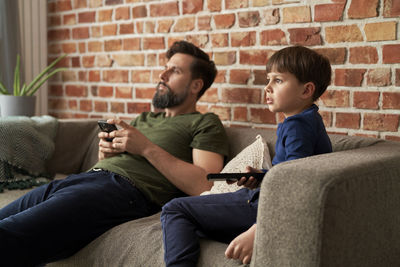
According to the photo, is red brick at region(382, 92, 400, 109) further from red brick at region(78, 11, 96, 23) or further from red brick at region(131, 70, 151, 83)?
red brick at region(78, 11, 96, 23)

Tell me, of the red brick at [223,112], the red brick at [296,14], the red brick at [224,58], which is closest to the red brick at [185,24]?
the red brick at [224,58]

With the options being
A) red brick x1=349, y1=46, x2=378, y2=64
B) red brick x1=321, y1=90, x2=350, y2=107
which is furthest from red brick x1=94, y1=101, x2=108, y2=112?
red brick x1=349, y1=46, x2=378, y2=64

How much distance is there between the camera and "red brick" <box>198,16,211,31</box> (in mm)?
2539

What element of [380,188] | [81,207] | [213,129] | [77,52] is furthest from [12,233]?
[77,52]

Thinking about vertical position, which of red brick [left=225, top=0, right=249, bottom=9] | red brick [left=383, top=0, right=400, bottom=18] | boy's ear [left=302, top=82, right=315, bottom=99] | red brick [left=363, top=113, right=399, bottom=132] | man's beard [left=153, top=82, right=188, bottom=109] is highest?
red brick [left=225, top=0, right=249, bottom=9]

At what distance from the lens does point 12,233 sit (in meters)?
1.59

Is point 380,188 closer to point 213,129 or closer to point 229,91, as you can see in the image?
point 213,129

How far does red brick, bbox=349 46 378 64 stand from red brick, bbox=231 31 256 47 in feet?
1.63

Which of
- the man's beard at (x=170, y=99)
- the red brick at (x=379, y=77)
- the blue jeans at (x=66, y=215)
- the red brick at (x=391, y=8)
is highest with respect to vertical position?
the red brick at (x=391, y=8)

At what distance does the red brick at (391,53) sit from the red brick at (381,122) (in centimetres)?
22

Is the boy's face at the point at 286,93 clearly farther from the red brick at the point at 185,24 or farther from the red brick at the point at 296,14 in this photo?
the red brick at the point at 185,24

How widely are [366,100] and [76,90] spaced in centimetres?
197

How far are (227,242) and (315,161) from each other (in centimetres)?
44

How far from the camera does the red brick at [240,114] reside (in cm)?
243
